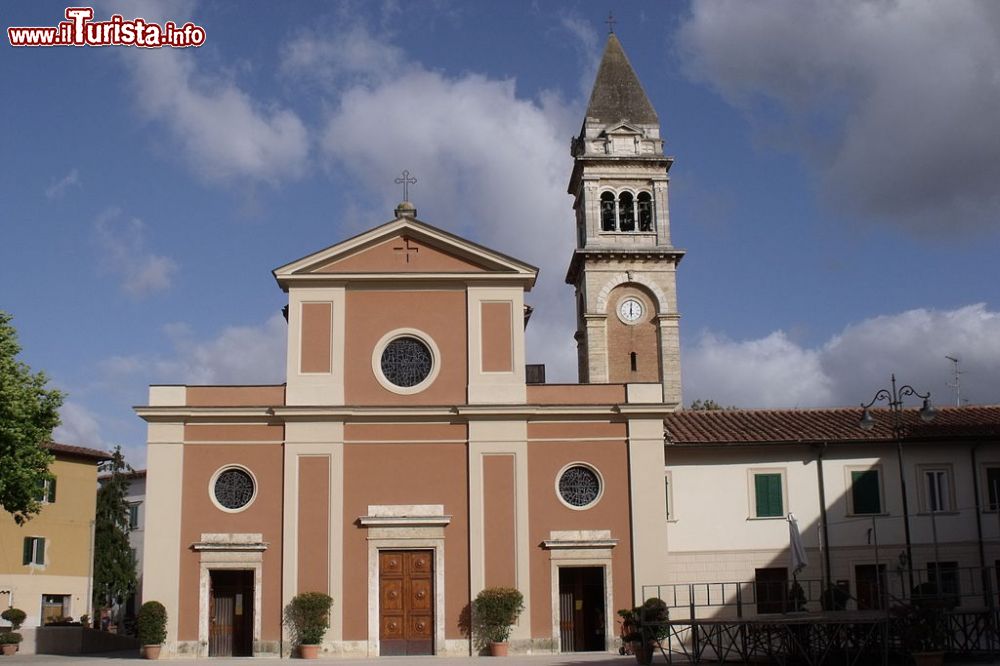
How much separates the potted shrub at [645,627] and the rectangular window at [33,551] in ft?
77.2

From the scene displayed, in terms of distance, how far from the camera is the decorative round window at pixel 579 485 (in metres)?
Answer: 28.0

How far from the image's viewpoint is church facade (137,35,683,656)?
2708 centimetres

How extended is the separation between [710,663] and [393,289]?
12.5 meters

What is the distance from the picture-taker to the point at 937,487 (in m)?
30.6

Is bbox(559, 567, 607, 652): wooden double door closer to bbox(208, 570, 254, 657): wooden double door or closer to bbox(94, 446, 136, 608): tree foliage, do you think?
bbox(208, 570, 254, 657): wooden double door

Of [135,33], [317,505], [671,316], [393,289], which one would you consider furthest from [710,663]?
[671,316]

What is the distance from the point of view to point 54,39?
21875mm

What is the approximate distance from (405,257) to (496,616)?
30.9ft

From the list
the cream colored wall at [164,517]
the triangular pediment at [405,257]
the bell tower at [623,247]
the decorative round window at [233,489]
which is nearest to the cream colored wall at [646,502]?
the triangular pediment at [405,257]

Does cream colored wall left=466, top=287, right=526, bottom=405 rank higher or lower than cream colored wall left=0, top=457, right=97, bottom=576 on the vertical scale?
higher

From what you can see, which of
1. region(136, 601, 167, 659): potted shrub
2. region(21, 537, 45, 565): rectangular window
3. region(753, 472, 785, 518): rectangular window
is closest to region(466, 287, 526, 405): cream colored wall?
region(753, 472, 785, 518): rectangular window

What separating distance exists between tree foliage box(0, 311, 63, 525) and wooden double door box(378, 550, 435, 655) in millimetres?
8377

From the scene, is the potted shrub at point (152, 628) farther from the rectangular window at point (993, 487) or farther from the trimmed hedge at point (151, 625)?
the rectangular window at point (993, 487)

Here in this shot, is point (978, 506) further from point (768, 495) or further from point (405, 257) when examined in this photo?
point (405, 257)
